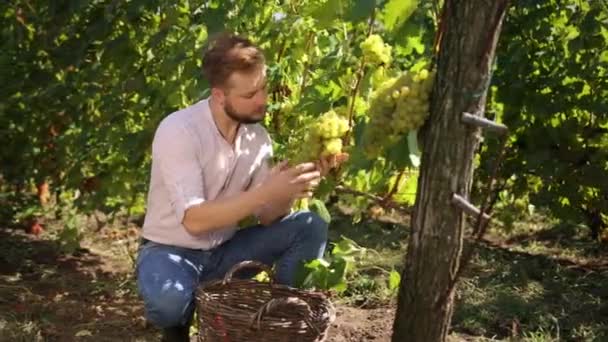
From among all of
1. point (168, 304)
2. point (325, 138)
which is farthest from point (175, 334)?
point (325, 138)

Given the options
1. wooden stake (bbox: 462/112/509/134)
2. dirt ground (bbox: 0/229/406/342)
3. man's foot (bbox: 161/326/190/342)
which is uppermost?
wooden stake (bbox: 462/112/509/134)

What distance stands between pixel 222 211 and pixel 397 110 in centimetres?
73

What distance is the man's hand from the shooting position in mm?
2746

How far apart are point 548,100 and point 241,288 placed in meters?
2.48

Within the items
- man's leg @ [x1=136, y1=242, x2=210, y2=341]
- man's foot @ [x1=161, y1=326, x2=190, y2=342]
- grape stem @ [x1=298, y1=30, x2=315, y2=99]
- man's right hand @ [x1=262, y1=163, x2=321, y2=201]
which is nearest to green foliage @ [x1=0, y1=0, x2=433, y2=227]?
grape stem @ [x1=298, y1=30, x2=315, y2=99]

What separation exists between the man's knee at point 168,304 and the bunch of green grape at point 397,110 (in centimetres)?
86

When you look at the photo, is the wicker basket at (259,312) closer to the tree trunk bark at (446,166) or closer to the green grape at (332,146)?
the tree trunk bark at (446,166)

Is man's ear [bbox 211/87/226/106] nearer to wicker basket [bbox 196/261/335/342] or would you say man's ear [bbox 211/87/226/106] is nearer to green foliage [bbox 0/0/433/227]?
green foliage [bbox 0/0/433/227]

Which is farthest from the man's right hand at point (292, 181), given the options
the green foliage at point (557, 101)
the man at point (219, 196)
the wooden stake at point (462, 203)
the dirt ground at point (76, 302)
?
the green foliage at point (557, 101)

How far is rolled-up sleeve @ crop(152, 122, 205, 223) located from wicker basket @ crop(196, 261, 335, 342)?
0.27 m

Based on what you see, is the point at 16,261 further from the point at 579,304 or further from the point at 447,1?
the point at 447,1

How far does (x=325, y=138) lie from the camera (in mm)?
2684

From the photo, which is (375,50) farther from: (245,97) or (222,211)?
(222,211)

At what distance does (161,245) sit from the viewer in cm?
310
